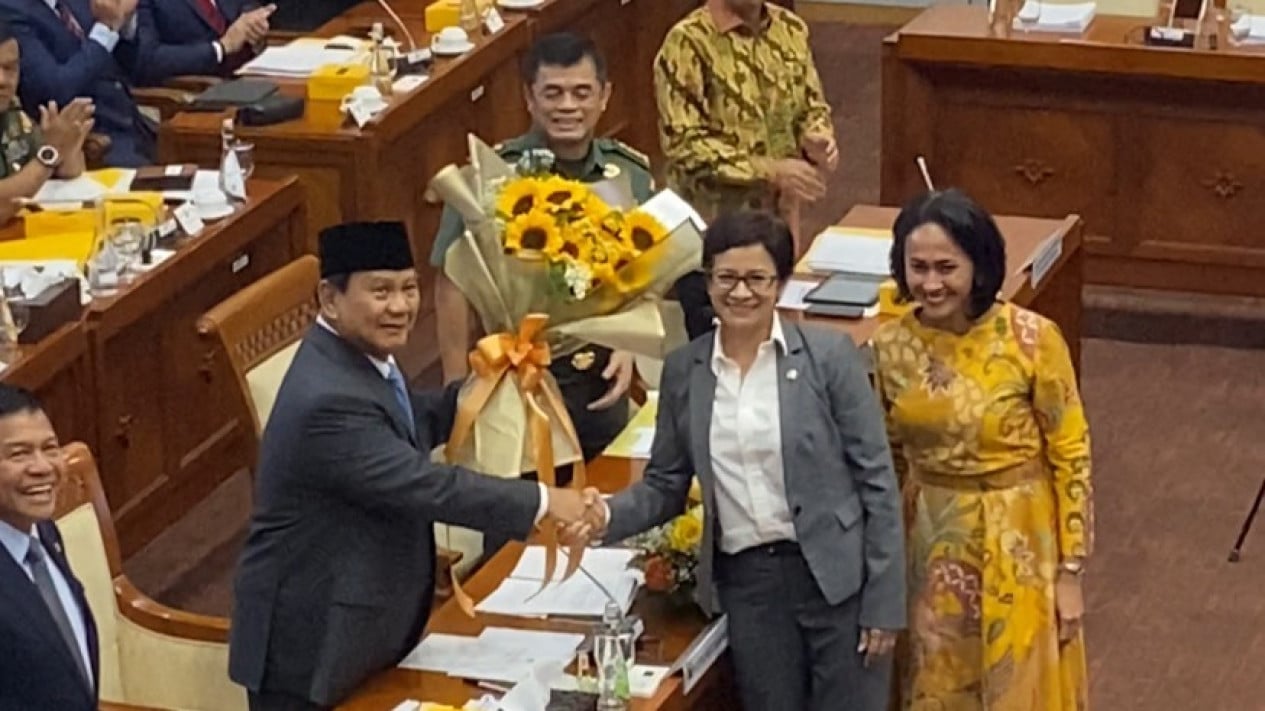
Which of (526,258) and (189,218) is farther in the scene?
(189,218)

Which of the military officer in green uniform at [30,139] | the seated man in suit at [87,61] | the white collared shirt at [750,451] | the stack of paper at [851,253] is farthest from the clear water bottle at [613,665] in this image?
the seated man in suit at [87,61]

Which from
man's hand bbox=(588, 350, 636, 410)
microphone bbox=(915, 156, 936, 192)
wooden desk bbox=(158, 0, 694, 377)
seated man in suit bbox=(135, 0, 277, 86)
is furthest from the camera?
seated man in suit bbox=(135, 0, 277, 86)

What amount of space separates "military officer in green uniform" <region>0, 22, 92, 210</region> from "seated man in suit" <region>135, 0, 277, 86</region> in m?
1.22

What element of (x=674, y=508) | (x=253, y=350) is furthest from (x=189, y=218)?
(x=674, y=508)

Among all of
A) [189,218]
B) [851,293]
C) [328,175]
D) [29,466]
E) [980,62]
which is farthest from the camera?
[980,62]

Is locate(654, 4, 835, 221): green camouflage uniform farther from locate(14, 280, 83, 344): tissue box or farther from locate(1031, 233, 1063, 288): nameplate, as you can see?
locate(14, 280, 83, 344): tissue box

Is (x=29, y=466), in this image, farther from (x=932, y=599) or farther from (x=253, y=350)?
(x=932, y=599)

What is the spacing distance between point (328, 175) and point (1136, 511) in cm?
245

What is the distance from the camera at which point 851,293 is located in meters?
6.26

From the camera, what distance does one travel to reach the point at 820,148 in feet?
21.7

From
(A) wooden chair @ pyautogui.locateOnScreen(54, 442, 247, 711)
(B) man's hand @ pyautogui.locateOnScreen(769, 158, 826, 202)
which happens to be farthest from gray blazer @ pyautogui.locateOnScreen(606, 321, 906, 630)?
(B) man's hand @ pyautogui.locateOnScreen(769, 158, 826, 202)

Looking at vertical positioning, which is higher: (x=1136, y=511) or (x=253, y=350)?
(x=253, y=350)

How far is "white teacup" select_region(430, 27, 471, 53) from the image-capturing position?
8.48 m

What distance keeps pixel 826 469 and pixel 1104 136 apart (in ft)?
12.6
